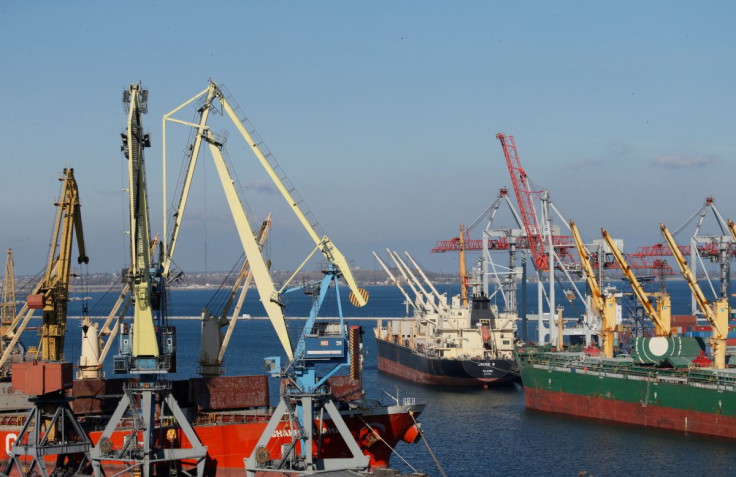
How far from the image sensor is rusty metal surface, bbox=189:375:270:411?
1683 inches

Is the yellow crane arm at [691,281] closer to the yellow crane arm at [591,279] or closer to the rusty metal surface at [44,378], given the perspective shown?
the yellow crane arm at [591,279]

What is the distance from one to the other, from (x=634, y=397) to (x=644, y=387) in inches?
37.4

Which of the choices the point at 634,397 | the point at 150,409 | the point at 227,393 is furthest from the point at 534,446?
the point at 150,409

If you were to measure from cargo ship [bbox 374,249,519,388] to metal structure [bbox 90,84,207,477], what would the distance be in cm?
3927

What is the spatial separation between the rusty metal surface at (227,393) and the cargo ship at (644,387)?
74.9 feet

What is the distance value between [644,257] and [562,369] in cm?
4341

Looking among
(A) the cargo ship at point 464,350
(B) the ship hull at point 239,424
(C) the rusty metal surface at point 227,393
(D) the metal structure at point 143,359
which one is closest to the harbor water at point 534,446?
(B) the ship hull at point 239,424

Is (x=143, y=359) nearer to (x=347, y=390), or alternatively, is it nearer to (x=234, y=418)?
(x=234, y=418)

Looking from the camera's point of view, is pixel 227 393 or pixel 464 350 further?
pixel 464 350

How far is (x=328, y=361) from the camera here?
3859 cm

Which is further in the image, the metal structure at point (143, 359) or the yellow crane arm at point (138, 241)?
the yellow crane arm at point (138, 241)

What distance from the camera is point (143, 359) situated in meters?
39.0

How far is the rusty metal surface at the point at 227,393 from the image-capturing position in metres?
42.8

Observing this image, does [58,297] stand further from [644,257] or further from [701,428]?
[644,257]
